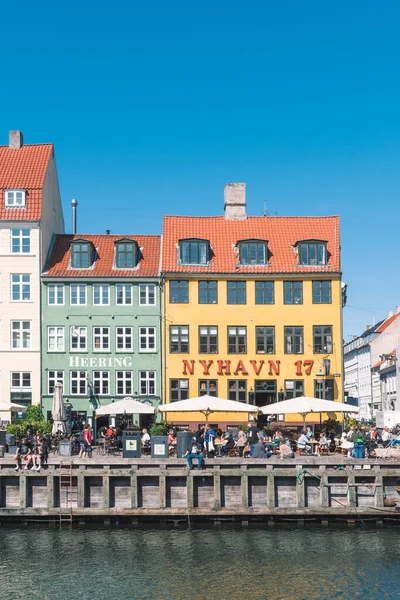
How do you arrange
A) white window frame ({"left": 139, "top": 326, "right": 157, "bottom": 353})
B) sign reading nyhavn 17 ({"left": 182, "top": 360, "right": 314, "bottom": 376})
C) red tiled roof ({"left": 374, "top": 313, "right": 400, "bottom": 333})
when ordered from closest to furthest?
sign reading nyhavn 17 ({"left": 182, "top": 360, "right": 314, "bottom": 376}) < white window frame ({"left": 139, "top": 326, "right": 157, "bottom": 353}) < red tiled roof ({"left": 374, "top": 313, "right": 400, "bottom": 333})

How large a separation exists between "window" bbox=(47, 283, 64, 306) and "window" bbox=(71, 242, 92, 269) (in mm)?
1722

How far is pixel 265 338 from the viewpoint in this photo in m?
58.5

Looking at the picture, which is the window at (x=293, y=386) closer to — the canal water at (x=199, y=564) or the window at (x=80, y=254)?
the window at (x=80, y=254)

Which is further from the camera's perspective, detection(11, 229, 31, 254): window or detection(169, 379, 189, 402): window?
detection(11, 229, 31, 254): window

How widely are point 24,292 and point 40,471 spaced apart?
23822 millimetres

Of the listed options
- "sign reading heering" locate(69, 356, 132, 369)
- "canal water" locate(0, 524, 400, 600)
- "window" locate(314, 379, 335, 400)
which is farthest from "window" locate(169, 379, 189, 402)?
"canal water" locate(0, 524, 400, 600)

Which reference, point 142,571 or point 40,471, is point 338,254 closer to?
point 40,471

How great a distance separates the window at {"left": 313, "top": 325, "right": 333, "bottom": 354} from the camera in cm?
5837

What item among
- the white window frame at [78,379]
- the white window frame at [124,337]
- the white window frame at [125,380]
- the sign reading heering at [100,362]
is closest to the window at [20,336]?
the sign reading heering at [100,362]

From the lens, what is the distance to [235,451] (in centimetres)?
4034

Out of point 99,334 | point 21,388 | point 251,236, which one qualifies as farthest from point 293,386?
point 21,388

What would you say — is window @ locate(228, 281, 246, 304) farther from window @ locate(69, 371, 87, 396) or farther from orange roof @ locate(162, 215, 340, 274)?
window @ locate(69, 371, 87, 396)

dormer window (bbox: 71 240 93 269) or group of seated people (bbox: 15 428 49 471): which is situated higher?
dormer window (bbox: 71 240 93 269)

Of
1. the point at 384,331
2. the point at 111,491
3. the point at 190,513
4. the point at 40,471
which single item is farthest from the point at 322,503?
the point at 384,331
